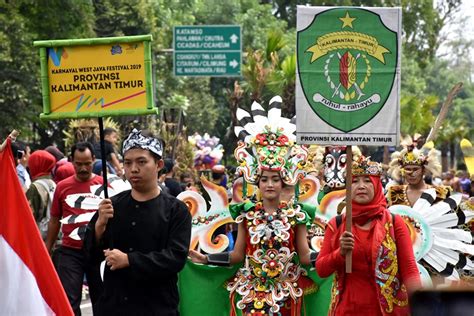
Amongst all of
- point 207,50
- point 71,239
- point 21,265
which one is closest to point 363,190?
point 21,265

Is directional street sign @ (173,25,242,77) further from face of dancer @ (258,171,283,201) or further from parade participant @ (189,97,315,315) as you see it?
face of dancer @ (258,171,283,201)

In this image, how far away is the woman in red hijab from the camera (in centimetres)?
725

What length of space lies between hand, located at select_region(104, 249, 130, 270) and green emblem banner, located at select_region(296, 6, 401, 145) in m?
1.62

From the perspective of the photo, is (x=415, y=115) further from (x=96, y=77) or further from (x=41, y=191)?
(x=96, y=77)

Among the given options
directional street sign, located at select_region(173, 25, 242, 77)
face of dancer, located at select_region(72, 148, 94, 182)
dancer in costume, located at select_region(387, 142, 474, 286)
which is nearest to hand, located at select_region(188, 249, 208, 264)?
face of dancer, located at select_region(72, 148, 94, 182)

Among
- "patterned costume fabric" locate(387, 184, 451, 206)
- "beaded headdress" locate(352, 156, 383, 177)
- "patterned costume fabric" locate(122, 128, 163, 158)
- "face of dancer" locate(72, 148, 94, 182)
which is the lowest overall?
"patterned costume fabric" locate(387, 184, 451, 206)

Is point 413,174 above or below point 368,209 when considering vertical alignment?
below

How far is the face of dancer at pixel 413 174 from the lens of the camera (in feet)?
34.1

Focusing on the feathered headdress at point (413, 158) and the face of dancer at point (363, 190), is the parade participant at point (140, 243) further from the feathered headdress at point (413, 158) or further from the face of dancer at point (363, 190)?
the feathered headdress at point (413, 158)

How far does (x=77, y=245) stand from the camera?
9.57 meters

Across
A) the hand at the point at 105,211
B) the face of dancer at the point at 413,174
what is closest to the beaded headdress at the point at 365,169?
the hand at the point at 105,211

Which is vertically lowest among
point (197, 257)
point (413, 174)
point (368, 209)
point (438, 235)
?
point (197, 257)

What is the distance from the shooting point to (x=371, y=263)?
7.25m

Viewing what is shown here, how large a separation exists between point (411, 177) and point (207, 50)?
21.1 meters
